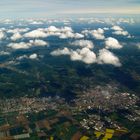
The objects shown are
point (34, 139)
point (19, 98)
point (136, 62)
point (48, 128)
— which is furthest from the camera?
point (136, 62)

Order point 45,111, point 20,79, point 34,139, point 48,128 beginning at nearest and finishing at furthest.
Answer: point 34,139 < point 48,128 < point 45,111 < point 20,79

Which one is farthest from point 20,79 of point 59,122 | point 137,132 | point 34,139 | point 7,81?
point 137,132

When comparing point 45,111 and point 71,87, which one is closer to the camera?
point 45,111

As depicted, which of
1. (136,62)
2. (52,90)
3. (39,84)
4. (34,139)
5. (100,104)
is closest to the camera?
(34,139)

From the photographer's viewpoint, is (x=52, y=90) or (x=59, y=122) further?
(x=52, y=90)

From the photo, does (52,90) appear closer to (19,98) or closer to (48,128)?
(19,98)

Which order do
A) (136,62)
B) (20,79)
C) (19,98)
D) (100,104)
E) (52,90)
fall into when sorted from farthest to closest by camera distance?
(136,62) < (20,79) < (52,90) < (19,98) < (100,104)

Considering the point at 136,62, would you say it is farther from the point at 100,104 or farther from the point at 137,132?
the point at 137,132

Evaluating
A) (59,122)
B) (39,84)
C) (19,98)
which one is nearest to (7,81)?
(39,84)
